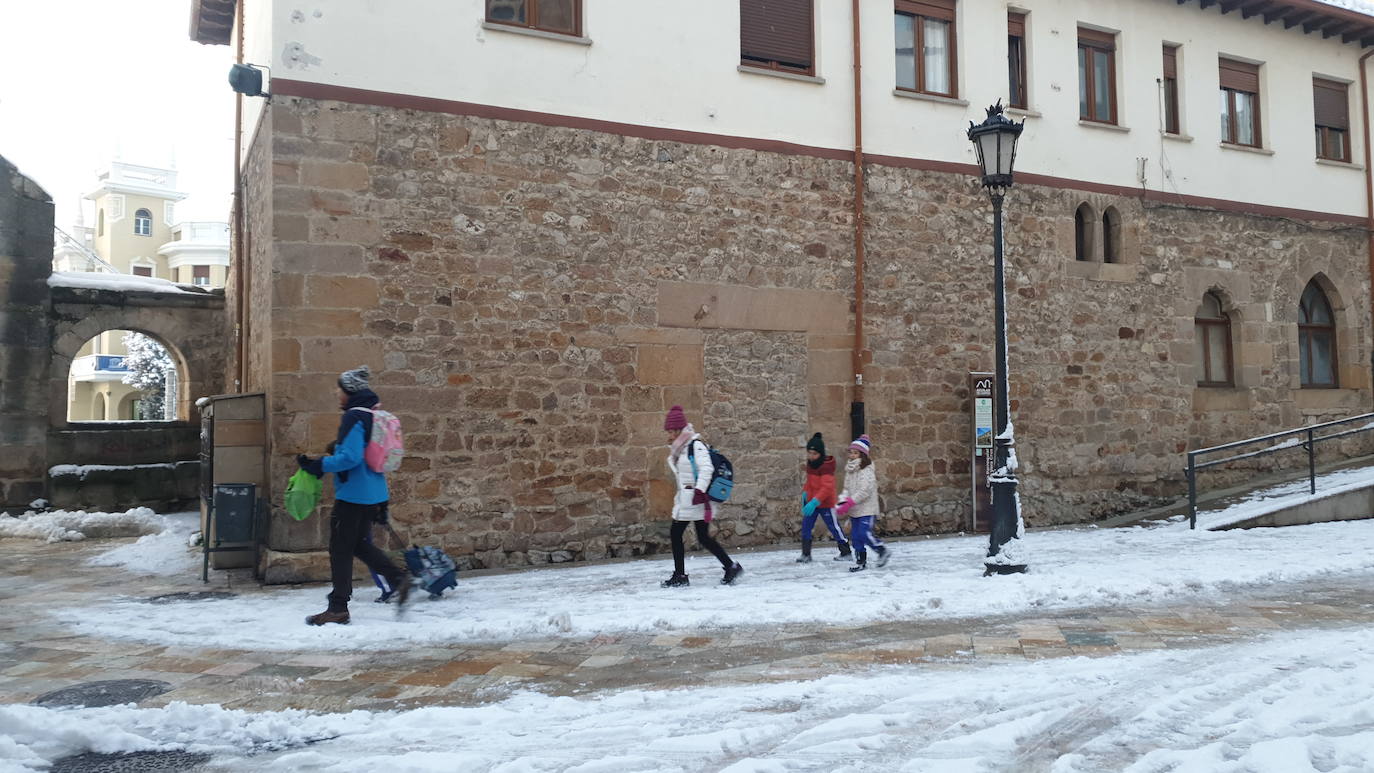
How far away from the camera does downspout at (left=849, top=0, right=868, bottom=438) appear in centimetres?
1117

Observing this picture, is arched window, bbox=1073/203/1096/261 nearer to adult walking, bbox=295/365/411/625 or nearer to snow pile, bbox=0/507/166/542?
adult walking, bbox=295/365/411/625

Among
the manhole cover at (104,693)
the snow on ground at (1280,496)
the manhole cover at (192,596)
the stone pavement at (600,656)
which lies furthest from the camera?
the snow on ground at (1280,496)

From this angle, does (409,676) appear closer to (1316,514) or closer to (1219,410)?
(1316,514)

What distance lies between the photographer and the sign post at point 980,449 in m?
→ 11.7

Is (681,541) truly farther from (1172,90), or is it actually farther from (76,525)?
(1172,90)

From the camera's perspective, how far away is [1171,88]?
1385 centimetres

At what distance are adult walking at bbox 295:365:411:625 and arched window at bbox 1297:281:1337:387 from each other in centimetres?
1378

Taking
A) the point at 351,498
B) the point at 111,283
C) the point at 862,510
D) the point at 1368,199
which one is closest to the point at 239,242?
the point at 111,283

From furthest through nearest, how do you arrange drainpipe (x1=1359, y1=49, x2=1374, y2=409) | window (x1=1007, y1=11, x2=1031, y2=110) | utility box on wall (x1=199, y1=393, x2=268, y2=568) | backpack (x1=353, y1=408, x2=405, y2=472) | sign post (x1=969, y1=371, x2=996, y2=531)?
1. drainpipe (x1=1359, y1=49, x2=1374, y2=409)
2. window (x1=1007, y1=11, x2=1031, y2=110)
3. sign post (x1=969, y1=371, x2=996, y2=531)
4. utility box on wall (x1=199, y1=393, x2=268, y2=568)
5. backpack (x1=353, y1=408, x2=405, y2=472)

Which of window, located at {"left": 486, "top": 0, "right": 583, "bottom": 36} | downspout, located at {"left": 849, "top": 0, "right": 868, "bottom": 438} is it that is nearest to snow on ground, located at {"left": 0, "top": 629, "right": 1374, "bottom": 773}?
downspout, located at {"left": 849, "top": 0, "right": 868, "bottom": 438}

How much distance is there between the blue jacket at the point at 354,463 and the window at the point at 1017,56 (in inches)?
368

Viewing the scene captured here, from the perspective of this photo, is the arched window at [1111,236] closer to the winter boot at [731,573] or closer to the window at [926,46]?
the window at [926,46]

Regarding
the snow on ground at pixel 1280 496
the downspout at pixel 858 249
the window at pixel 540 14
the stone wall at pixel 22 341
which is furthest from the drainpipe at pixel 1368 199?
the stone wall at pixel 22 341

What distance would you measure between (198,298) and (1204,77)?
15.0 metres
